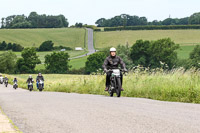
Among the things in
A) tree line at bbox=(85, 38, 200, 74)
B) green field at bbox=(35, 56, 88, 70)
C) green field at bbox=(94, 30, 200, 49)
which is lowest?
green field at bbox=(35, 56, 88, 70)

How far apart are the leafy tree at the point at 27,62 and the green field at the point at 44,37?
31.0 metres

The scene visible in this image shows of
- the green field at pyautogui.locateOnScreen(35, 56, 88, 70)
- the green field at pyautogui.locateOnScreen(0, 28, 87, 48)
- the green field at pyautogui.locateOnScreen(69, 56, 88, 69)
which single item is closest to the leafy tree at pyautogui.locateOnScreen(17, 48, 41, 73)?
the green field at pyautogui.locateOnScreen(35, 56, 88, 70)

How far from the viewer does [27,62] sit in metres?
108

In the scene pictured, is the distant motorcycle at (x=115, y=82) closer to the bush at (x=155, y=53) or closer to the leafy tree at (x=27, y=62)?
the bush at (x=155, y=53)

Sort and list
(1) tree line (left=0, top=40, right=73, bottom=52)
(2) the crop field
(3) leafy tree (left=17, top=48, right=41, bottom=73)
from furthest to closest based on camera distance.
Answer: (1) tree line (left=0, top=40, right=73, bottom=52) < (3) leafy tree (left=17, top=48, right=41, bottom=73) < (2) the crop field

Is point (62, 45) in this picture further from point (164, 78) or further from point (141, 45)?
point (164, 78)

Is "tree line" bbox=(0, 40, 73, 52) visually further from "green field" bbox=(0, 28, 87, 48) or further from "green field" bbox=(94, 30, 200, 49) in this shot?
"green field" bbox=(94, 30, 200, 49)

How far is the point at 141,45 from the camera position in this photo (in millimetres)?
94938

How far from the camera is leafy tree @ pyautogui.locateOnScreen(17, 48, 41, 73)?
10831cm

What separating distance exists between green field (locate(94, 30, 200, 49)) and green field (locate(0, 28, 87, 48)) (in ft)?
31.1

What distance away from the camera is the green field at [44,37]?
14775 centimetres

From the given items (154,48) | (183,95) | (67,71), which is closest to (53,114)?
(183,95)

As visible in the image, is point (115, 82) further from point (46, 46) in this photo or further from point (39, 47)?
point (39, 47)

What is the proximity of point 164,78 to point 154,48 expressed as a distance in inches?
3149
